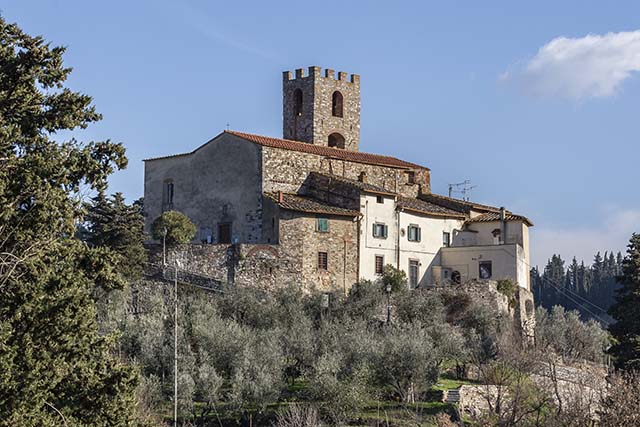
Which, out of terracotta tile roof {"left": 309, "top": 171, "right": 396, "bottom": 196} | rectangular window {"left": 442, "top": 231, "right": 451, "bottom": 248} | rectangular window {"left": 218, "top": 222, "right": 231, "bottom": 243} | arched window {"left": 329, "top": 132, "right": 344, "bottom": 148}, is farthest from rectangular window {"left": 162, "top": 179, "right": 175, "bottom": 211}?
rectangular window {"left": 442, "top": 231, "right": 451, "bottom": 248}

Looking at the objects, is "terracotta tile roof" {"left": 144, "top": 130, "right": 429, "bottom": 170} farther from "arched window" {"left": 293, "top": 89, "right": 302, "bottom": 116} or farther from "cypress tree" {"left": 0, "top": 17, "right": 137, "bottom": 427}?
"cypress tree" {"left": 0, "top": 17, "right": 137, "bottom": 427}

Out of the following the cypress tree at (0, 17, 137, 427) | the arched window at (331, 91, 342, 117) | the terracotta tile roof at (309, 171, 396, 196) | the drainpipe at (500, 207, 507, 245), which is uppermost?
the arched window at (331, 91, 342, 117)

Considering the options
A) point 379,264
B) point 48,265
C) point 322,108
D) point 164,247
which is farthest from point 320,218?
point 48,265

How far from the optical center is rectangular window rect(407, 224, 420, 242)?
180 feet

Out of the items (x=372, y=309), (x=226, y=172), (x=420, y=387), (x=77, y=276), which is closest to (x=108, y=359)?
(x=77, y=276)

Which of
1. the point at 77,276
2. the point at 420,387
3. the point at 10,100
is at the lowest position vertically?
the point at 420,387

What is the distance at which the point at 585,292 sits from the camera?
391 ft

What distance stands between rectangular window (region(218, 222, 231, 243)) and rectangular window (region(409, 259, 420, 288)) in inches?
356

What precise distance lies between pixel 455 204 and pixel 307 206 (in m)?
10.6

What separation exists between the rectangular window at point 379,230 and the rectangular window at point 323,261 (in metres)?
2.99

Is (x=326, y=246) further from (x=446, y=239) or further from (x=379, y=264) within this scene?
(x=446, y=239)

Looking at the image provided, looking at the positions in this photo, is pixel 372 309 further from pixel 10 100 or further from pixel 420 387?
pixel 10 100

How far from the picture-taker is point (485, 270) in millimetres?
55344

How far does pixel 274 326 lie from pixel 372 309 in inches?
205
